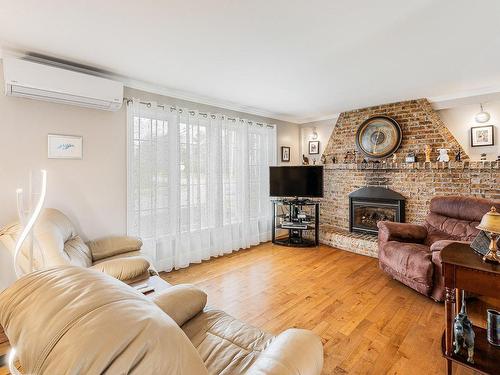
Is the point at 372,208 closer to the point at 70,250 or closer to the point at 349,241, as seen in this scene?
the point at 349,241

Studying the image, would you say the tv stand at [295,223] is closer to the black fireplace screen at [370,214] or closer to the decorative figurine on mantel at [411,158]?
the black fireplace screen at [370,214]

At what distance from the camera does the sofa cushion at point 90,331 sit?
0.54 m

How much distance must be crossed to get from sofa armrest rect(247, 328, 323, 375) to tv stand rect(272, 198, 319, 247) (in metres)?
3.67

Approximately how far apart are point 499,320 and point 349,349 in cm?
102

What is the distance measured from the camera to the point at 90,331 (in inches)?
22.0

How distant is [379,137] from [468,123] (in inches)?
46.4

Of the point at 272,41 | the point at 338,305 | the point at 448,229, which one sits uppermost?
the point at 272,41

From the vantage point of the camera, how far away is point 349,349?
2.03m

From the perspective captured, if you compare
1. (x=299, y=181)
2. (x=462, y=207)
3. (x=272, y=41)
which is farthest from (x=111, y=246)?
(x=462, y=207)

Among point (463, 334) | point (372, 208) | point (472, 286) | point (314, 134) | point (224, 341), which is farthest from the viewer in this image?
point (314, 134)

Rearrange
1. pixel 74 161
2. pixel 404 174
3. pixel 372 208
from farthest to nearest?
pixel 372 208
pixel 404 174
pixel 74 161

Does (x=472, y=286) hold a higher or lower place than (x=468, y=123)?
lower

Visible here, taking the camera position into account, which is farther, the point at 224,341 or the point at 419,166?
the point at 419,166

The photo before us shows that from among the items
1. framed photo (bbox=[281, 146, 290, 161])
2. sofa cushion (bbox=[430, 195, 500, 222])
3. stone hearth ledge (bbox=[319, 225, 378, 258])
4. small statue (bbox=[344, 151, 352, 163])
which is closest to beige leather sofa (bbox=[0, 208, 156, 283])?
stone hearth ledge (bbox=[319, 225, 378, 258])
